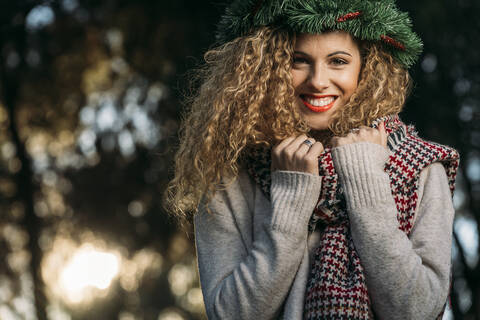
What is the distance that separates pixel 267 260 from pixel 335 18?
974 millimetres

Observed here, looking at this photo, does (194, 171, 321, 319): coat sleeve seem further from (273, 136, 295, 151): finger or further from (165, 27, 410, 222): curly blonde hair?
(165, 27, 410, 222): curly blonde hair

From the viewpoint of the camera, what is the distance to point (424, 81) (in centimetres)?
557

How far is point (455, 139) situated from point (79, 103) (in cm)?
617

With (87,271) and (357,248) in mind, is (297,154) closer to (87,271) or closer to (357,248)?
(357,248)

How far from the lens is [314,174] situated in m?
2.15

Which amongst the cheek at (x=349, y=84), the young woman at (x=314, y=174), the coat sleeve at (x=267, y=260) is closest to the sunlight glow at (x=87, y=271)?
the young woman at (x=314, y=174)

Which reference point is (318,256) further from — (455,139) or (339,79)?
(455,139)

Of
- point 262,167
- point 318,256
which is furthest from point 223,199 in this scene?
point 318,256

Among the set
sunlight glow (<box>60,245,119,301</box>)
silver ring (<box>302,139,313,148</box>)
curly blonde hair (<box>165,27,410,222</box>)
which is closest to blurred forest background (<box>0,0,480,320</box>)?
sunlight glow (<box>60,245,119,301</box>)

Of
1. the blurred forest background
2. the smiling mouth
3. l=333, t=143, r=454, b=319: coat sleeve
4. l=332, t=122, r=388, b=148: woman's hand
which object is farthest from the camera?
the blurred forest background

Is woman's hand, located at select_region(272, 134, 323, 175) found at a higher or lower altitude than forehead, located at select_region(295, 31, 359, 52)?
lower

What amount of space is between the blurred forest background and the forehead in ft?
18.3

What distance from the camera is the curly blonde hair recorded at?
2316 millimetres

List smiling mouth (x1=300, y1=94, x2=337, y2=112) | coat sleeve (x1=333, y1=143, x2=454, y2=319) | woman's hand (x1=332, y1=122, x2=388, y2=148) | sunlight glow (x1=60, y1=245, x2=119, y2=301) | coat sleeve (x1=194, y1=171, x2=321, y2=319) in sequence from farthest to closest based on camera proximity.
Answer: sunlight glow (x1=60, y1=245, x2=119, y2=301), smiling mouth (x1=300, y1=94, x2=337, y2=112), woman's hand (x1=332, y1=122, x2=388, y2=148), coat sleeve (x1=194, y1=171, x2=321, y2=319), coat sleeve (x1=333, y1=143, x2=454, y2=319)
